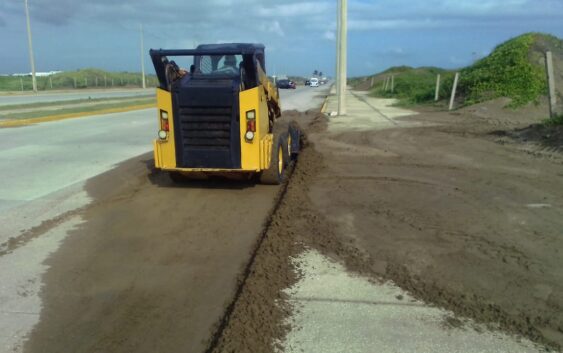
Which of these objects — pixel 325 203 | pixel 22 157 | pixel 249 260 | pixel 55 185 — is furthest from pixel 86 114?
pixel 249 260

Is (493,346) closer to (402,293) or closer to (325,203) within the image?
(402,293)

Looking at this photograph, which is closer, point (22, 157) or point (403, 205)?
point (403, 205)

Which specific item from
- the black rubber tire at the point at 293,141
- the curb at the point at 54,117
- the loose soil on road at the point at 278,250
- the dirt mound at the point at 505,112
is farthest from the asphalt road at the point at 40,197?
the dirt mound at the point at 505,112

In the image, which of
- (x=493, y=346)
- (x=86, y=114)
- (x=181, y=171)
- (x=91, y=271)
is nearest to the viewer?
(x=493, y=346)

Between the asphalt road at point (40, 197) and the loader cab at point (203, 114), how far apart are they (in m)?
0.63

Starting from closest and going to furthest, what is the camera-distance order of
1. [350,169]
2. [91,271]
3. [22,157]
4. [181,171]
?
[91,271] → [181,171] → [350,169] → [22,157]

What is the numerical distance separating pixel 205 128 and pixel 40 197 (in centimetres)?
270

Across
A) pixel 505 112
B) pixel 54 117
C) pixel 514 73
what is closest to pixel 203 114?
pixel 54 117

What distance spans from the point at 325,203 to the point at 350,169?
261 cm

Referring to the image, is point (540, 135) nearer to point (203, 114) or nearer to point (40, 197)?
point (203, 114)

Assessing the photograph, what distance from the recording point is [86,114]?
22.6m

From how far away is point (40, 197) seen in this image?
7.87m

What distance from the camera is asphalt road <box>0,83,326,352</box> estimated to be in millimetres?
4500

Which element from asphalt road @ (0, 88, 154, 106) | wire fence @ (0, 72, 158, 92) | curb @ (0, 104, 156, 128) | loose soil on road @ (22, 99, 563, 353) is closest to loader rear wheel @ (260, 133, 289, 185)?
loose soil on road @ (22, 99, 563, 353)
